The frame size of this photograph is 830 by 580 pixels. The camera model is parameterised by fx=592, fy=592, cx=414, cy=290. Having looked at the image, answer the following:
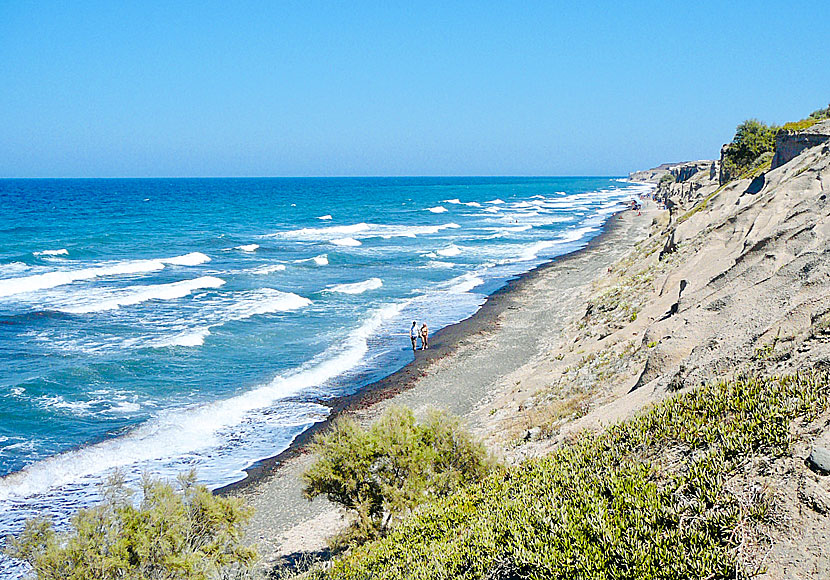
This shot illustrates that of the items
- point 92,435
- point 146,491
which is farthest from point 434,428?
point 92,435

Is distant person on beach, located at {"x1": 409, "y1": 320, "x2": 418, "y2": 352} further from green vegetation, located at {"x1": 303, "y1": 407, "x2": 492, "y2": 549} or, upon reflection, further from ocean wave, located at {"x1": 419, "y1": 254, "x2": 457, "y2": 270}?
ocean wave, located at {"x1": 419, "y1": 254, "x2": 457, "y2": 270}

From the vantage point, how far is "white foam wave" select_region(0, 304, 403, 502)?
55.0ft

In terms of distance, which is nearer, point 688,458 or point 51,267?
point 688,458

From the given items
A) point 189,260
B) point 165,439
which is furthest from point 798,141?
point 189,260

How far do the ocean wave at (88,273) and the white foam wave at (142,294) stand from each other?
6452 mm

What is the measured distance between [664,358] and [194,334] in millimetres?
24056

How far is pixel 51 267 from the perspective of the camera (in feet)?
159

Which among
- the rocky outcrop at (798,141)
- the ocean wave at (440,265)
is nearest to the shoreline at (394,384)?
the ocean wave at (440,265)

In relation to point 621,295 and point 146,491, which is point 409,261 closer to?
point 621,295

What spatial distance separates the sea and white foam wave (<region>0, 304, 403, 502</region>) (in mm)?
69

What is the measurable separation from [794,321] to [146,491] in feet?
36.0

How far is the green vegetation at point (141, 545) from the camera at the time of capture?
8570 mm

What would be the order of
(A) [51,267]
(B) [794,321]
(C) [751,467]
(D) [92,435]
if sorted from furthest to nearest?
(A) [51,267] < (D) [92,435] < (B) [794,321] < (C) [751,467]

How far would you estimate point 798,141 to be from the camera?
31562mm
